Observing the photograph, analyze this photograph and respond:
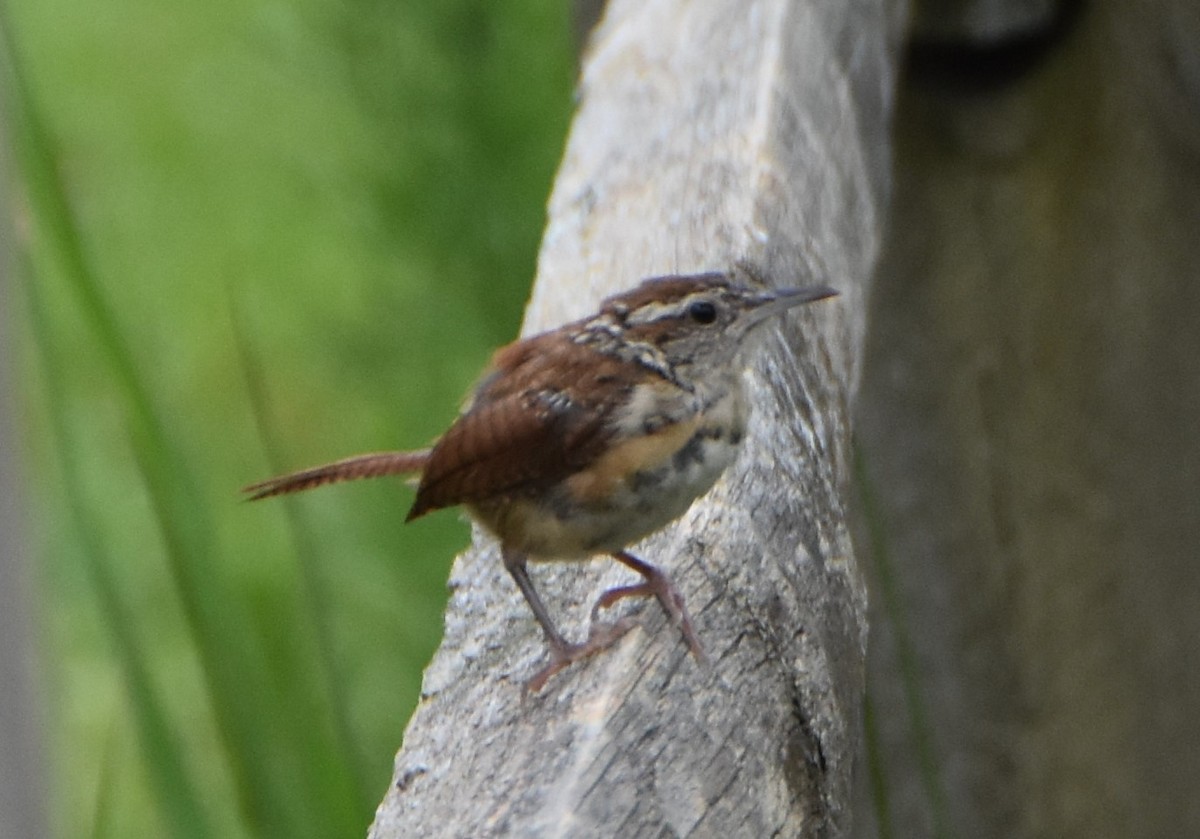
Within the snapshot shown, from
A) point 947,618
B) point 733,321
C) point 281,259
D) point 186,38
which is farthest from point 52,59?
point 733,321

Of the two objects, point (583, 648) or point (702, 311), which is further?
point (702, 311)

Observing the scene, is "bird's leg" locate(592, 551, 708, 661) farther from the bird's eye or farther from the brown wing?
the bird's eye

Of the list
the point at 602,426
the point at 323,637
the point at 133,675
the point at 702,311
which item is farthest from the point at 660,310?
the point at 133,675

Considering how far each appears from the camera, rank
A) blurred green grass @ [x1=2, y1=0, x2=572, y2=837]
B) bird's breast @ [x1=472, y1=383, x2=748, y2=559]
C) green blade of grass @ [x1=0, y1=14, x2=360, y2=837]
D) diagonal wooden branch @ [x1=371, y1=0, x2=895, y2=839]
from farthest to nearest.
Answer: bird's breast @ [x1=472, y1=383, x2=748, y2=559]
blurred green grass @ [x1=2, y1=0, x2=572, y2=837]
green blade of grass @ [x1=0, y1=14, x2=360, y2=837]
diagonal wooden branch @ [x1=371, y1=0, x2=895, y2=839]

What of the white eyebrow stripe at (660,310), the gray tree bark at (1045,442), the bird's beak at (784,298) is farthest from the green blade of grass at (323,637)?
the gray tree bark at (1045,442)

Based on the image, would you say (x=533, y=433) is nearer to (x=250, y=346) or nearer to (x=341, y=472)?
(x=341, y=472)

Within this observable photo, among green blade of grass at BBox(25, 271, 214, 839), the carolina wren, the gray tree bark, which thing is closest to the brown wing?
the carolina wren
